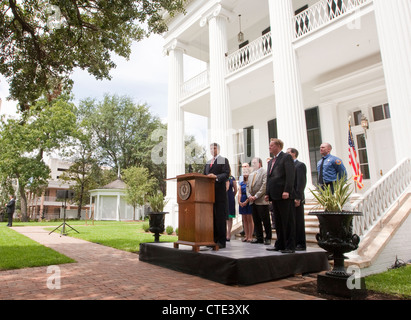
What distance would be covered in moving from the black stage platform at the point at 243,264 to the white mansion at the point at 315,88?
820 mm

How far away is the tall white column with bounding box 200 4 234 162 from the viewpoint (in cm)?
1137

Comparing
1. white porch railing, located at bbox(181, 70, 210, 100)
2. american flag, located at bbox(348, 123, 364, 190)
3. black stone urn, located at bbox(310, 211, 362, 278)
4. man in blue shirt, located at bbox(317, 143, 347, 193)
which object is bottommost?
black stone urn, located at bbox(310, 211, 362, 278)

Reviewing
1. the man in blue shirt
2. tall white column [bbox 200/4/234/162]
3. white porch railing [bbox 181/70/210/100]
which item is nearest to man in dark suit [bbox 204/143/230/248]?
the man in blue shirt

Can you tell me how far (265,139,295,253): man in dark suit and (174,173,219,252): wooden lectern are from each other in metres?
0.99

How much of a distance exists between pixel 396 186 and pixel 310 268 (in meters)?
3.06

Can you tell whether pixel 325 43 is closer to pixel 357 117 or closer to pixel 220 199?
pixel 357 117

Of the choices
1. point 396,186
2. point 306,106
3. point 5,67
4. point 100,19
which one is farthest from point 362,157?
point 5,67

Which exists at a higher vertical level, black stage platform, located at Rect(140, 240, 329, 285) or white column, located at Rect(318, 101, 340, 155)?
white column, located at Rect(318, 101, 340, 155)

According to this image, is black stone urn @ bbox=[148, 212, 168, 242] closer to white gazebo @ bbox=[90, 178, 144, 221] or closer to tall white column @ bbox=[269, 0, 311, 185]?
tall white column @ bbox=[269, 0, 311, 185]

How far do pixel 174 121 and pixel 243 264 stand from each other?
1177cm

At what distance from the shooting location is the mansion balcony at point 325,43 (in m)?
8.24

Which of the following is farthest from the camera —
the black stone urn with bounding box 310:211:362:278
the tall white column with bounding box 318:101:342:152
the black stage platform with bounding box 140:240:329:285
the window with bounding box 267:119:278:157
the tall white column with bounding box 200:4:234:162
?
the window with bounding box 267:119:278:157

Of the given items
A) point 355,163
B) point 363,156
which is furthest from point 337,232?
point 363,156

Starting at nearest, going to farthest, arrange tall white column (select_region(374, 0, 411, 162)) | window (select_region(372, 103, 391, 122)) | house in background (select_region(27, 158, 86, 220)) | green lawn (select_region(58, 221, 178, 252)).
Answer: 1. tall white column (select_region(374, 0, 411, 162))
2. green lawn (select_region(58, 221, 178, 252))
3. window (select_region(372, 103, 391, 122))
4. house in background (select_region(27, 158, 86, 220))
